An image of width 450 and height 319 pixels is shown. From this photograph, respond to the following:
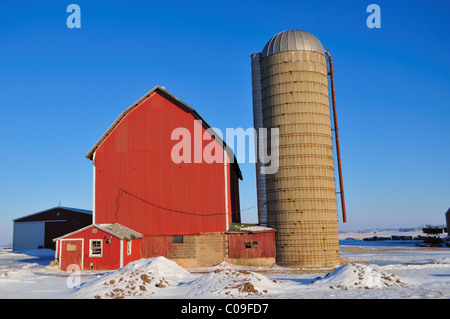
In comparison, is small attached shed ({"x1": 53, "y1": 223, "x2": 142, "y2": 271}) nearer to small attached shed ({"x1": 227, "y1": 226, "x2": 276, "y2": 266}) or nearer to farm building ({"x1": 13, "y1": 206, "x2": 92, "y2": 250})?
small attached shed ({"x1": 227, "y1": 226, "x2": 276, "y2": 266})

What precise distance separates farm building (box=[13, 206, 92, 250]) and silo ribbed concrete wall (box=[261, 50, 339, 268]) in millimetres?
23301

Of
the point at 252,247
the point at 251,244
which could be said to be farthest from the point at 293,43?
the point at 252,247

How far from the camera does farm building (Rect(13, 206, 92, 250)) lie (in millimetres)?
44406

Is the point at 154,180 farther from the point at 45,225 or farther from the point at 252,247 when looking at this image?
the point at 45,225

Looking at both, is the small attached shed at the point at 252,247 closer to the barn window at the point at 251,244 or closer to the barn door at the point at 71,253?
the barn window at the point at 251,244

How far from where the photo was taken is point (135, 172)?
3159 cm

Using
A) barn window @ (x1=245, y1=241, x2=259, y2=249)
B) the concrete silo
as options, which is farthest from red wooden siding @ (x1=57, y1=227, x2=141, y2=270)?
the concrete silo

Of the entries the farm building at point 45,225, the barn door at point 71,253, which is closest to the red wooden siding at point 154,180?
the barn door at point 71,253

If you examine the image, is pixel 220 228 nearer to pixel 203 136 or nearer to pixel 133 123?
pixel 203 136

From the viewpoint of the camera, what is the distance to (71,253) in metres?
28.5

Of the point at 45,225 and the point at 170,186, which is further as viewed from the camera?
the point at 45,225

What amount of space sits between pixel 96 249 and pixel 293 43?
844 inches

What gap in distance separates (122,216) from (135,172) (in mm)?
3542
